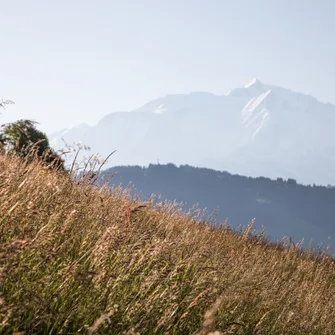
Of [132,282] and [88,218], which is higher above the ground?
[88,218]

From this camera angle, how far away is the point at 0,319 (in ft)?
7.75

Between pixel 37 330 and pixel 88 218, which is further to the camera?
pixel 88 218

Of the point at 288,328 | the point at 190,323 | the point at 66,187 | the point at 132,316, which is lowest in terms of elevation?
the point at 288,328

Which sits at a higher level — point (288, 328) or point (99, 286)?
point (99, 286)

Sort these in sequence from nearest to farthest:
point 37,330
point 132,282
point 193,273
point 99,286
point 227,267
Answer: point 37,330
point 99,286
point 132,282
point 193,273
point 227,267

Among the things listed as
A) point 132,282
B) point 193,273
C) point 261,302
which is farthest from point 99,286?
point 261,302

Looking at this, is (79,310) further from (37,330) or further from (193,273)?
(193,273)

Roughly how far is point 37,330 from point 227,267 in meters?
3.13

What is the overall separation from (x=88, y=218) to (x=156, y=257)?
1.04m

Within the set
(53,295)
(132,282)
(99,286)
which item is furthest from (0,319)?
(132,282)

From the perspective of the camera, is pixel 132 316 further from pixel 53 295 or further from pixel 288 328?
pixel 288 328

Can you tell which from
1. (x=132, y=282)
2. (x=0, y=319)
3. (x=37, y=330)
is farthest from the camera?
(x=132, y=282)

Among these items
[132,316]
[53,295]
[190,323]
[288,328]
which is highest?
[53,295]

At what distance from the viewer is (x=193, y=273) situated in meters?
4.68
